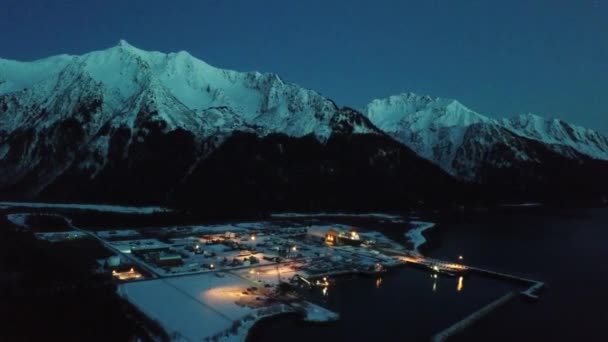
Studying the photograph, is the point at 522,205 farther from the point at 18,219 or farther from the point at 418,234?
the point at 18,219

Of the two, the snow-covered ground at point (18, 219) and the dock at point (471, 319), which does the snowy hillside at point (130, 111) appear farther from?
the dock at point (471, 319)

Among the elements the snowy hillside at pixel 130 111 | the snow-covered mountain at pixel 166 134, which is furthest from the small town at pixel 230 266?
the snowy hillside at pixel 130 111

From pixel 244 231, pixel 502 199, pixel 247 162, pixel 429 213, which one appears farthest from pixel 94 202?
pixel 502 199

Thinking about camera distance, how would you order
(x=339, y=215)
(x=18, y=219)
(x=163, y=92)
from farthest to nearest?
(x=163, y=92) → (x=339, y=215) → (x=18, y=219)

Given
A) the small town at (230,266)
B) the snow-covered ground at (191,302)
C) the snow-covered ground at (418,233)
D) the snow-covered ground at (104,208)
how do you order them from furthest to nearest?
the snow-covered ground at (104,208) < the snow-covered ground at (418,233) < the small town at (230,266) < the snow-covered ground at (191,302)

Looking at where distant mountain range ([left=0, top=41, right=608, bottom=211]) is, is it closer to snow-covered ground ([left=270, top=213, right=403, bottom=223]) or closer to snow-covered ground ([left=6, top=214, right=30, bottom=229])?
snow-covered ground ([left=270, top=213, right=403, bottom=223])

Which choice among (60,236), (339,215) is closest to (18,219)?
(60,236)
